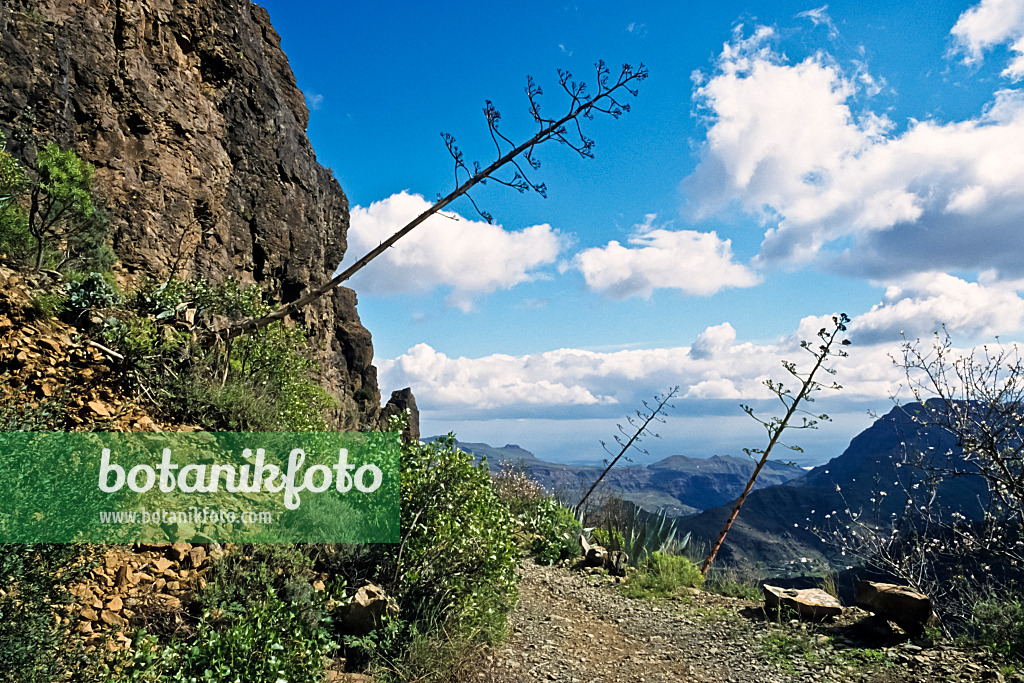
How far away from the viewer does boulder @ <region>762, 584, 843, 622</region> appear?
21.3 ft

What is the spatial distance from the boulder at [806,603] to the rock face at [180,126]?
8.67 m

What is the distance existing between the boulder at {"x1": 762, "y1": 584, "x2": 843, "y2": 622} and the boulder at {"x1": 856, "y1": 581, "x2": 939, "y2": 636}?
1.44 feet

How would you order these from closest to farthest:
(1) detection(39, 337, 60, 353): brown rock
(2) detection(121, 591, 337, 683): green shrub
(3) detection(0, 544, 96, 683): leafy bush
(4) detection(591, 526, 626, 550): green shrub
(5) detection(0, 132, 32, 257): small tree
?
(3) detection(0, 544, 96, 683): leafy bush < (2) detection(121, 591, 337, 683): green shrub < (1) detection(39, 337, 60, 353): brown rock < (5) detection(0, 132, 32, 257): small tree < (4) detection(591, 526, 626, 550): green shrub

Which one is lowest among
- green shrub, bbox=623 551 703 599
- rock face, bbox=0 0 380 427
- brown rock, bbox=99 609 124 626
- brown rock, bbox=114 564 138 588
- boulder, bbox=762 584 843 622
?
green shrub, bbox=623 551 703 599

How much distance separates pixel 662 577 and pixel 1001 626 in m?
4.10

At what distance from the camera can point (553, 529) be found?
380 inches

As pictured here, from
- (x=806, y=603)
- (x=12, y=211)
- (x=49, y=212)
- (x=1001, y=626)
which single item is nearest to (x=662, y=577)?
(x=806, y=603)

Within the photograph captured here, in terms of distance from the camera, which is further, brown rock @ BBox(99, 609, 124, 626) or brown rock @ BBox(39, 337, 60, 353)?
brown rock @ BBox(39, 337, 60, 353)

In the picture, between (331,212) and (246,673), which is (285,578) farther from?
(331,212)

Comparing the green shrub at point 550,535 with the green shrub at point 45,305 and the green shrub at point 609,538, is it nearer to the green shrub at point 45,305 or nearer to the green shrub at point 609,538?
the green shrub at point 609,538

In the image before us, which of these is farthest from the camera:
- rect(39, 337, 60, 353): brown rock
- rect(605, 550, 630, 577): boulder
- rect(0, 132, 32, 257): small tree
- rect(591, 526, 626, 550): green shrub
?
rect(591, 526, 626, 550): green shrub

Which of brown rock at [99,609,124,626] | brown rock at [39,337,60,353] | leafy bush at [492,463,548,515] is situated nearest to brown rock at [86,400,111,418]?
brown rock at [39,337,60,353]

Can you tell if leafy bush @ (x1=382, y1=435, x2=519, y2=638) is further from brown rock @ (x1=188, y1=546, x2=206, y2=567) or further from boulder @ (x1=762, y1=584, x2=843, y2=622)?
boulder @ (x1=762, y1=584, x2=843, y2=622)

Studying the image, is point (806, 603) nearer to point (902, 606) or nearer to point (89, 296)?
point (902, 606)
